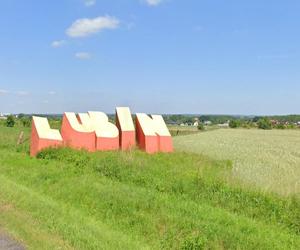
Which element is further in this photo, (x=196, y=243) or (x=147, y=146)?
(x=147, y=146)

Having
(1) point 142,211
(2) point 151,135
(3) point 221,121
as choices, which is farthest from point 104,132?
(3) point 221,121

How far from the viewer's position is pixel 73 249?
7.04m

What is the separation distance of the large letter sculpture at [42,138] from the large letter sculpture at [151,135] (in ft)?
12.5

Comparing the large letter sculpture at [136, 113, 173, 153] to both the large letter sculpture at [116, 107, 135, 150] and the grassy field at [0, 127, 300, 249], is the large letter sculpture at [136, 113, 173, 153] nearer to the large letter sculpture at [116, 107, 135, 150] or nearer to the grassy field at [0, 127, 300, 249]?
the large letter sculpture at [116, 107, 135, 150]

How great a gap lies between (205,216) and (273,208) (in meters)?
1.62

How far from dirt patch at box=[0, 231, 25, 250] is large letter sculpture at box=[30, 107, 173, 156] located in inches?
501

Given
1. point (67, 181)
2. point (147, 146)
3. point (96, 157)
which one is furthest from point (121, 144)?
point (67, 181)

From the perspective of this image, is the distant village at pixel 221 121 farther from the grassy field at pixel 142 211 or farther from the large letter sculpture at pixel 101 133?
the grassy field at pixel 142 211

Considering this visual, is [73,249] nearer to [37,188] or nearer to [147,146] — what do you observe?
[37,188]

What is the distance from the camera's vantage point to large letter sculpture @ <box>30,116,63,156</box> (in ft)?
66.3

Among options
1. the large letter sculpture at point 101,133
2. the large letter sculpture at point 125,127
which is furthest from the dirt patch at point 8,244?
the large letter sculpture at point 125,127

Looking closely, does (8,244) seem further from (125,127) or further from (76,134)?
(125,127)

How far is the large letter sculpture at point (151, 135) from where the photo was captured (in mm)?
21328

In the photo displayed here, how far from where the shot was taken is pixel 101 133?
2098cm
